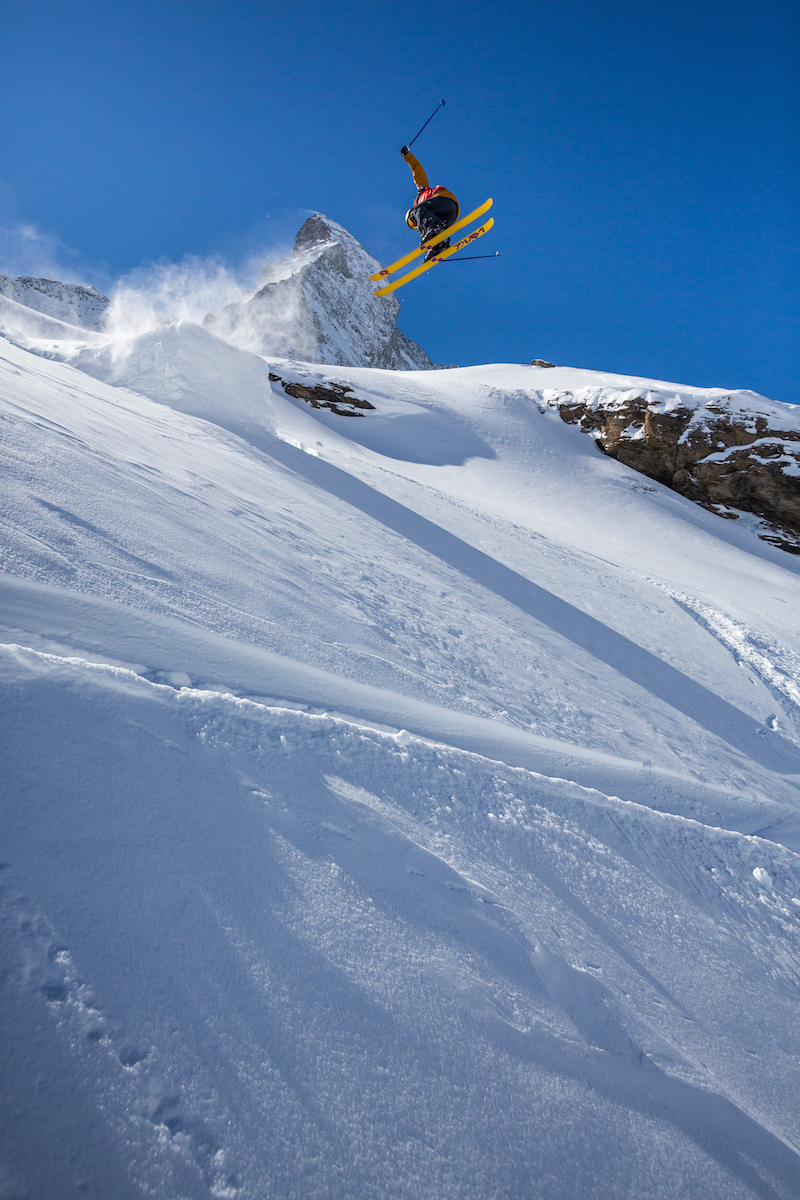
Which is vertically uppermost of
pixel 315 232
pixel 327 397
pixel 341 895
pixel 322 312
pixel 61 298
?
pixel 315 232

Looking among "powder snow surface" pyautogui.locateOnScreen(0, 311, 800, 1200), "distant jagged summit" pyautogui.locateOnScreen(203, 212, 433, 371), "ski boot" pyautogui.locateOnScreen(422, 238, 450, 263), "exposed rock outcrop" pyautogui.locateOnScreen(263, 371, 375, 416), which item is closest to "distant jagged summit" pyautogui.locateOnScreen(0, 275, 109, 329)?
"distant jagged summit" pyautogui.locateOnScreen(203, 212, 433, 371)

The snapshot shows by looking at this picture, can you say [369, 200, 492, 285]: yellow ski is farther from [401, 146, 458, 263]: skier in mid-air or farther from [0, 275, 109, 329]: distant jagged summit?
[0, 275, 109, 329]: distant jagged summit

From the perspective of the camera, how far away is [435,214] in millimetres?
9758

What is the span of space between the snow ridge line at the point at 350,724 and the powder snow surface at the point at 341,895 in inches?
0.8

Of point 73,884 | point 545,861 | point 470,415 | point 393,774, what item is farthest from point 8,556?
point 470,415

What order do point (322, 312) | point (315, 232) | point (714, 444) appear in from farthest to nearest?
point (315, 232)
point (322, 312)
point (714, 444)

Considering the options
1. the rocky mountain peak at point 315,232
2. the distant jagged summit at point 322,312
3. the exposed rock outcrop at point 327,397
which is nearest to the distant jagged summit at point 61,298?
the distant jagged summit at point 322,312

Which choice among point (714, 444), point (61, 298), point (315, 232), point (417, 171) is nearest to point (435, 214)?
point (417, 171)

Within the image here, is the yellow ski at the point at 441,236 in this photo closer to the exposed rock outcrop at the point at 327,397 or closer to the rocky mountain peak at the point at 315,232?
the exposed rock outcrop at the point at 327,397

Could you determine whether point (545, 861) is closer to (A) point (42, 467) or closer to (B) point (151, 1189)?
(B) point (151, 1189)

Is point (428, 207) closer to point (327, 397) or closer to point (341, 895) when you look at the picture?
point (341, 895)

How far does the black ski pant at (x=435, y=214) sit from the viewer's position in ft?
31.5

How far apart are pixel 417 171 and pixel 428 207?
2.77ft

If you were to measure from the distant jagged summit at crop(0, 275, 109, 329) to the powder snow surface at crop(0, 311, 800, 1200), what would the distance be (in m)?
100
